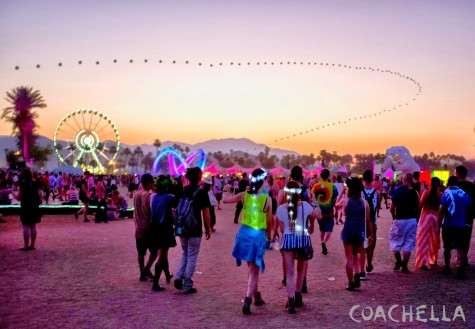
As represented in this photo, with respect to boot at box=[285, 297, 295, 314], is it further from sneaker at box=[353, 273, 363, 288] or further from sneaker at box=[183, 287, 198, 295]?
sneaker at box=[353, 273, 363, 288]

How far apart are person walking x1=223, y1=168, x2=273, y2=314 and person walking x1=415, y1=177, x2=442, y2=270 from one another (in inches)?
184

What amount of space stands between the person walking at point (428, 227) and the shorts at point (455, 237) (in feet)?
2.01

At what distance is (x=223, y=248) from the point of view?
43.3ft

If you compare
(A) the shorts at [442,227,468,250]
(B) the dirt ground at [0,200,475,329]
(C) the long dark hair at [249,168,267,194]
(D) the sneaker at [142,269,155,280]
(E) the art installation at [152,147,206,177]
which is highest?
(E) the art installation at [152,147,206,177]

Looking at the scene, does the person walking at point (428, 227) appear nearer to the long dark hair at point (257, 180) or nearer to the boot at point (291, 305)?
the boot at point (291, 305)

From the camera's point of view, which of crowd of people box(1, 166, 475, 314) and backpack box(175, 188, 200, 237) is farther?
backpack box(175, 188, 200, 237)

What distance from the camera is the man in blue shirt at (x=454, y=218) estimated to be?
9.87 meters

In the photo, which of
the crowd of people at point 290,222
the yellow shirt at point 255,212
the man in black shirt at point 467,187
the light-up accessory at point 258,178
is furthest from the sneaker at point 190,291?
the man in black shirt at point 467,187

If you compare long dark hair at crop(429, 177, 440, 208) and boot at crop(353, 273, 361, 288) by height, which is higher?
long dark hair at crop(429, 177, 440, 208)

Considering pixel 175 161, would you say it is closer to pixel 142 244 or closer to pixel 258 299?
pixel 142 244

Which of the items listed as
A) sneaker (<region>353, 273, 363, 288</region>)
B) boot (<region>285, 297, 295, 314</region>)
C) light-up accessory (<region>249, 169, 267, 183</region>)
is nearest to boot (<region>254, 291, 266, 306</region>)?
boot (<region>285, 297, 295, 314</region>)

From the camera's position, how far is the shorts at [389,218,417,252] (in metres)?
9.96

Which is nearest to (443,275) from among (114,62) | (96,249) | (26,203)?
(96,249)

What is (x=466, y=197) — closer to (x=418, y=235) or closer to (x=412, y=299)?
(x=418, y=235)
